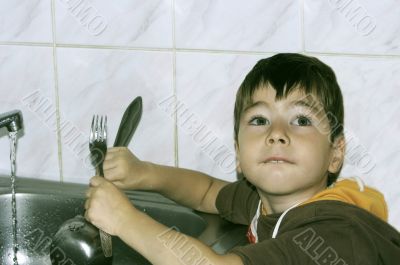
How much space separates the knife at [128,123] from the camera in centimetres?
108

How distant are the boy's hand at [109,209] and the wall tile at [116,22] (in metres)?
0.34

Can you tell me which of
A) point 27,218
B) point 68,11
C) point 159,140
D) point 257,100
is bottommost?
point 27,218

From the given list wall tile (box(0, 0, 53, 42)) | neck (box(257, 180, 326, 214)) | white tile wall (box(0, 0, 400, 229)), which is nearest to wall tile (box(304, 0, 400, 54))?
white tile wall (box(0, 0, 400, 229))

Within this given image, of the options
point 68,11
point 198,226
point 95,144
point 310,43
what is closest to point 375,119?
point 310,43

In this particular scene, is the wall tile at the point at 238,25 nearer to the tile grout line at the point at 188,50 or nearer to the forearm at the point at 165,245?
the tile grout line at the point at 188,50

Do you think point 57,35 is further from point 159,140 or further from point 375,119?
point 375,119

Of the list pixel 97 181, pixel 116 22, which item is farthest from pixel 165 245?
pixel 116 22

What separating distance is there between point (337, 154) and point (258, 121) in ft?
0.44

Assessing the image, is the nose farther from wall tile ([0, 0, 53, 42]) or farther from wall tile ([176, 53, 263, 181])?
wall tile ([0, 0, 53, 42])

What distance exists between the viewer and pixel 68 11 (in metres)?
1.23

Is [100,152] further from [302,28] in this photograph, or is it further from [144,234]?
[302,28]

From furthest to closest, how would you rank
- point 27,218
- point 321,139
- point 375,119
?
point 27,218
point 375,119
point 321,139

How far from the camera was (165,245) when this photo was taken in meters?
0.85

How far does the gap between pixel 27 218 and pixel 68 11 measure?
359mm
